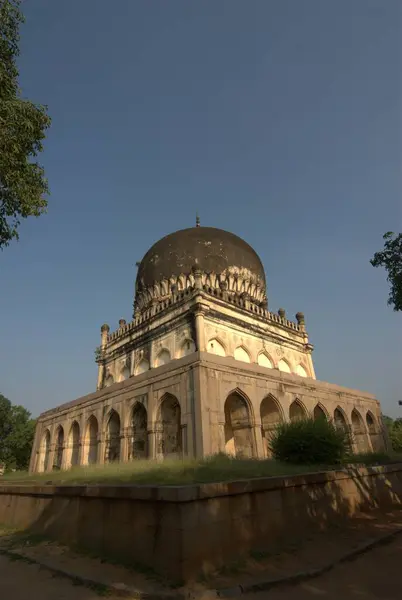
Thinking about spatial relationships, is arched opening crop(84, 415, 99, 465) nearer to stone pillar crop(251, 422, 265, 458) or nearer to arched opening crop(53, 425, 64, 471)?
arched opening crop(53, 425, 64, 471)

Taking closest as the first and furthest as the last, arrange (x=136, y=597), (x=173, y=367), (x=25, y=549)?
(x=136, y=597)
(x=25, y=549)
(x=173, y=367)

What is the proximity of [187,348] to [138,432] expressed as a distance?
439 centimetres

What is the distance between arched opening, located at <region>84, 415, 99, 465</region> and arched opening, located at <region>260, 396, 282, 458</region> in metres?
7.86

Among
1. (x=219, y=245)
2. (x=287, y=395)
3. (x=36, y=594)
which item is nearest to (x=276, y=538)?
(x=36, y=594)

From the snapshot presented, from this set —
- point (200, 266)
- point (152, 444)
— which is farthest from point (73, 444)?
point (200, 266)

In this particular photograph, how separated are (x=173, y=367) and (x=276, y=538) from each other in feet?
25.0

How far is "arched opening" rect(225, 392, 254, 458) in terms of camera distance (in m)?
13.2

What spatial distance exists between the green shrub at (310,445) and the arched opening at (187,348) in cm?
763

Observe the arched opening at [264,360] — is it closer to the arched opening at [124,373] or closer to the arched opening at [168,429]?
the arched opening at [168,429]

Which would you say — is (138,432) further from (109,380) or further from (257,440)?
(109,380)

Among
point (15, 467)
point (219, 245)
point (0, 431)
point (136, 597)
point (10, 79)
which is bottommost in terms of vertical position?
point (136, 597)

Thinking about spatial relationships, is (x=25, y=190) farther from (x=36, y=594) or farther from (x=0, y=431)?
(x=0, y=431)

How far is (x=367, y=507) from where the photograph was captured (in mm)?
8797

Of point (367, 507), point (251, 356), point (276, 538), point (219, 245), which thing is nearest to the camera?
point (276, 538)
